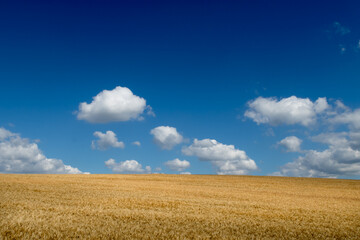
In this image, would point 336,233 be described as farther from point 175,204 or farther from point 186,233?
point 175,204

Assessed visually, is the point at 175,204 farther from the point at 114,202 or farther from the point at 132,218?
the point at 132,218

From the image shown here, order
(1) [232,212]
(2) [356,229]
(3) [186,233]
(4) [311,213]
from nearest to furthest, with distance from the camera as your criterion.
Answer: (3) [186,233], (2) [356,229], (1) [232,212], (4) [311,213]

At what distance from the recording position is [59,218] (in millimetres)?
15172

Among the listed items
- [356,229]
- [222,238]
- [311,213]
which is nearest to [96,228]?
[222,238]

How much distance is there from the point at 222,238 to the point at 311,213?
1189cm

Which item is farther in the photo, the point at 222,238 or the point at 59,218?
the point at 59,218

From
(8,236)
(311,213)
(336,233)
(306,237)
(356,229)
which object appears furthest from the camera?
(311,213)

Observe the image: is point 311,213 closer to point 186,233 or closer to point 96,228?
point 186,233

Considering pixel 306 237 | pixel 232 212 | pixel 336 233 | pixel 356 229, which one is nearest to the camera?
pixel 306 237

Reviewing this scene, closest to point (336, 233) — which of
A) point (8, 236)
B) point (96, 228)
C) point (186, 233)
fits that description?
point (186, 233)

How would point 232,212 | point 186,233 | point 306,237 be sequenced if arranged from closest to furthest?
point 186,233 → point 306,237 → point 232,212

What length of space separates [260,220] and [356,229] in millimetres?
5123

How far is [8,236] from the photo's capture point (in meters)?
11.9

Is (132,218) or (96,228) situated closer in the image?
(96,228)
